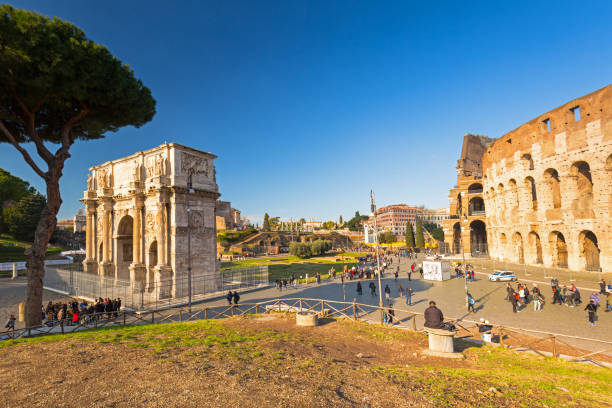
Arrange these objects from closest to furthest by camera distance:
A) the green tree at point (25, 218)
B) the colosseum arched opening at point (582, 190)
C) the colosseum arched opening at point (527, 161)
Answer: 1. the colosseum arched opening at point (582, 190)
2. the colosseum arched opening at point (527, 161)
3. the green tree at point (25, 218)

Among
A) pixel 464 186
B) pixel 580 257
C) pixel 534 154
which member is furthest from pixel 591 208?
pixel 464 186

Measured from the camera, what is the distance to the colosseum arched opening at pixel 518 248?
36344 millimetres

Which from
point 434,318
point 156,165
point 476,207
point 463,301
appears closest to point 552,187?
point 463,301

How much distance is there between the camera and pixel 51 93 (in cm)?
1320

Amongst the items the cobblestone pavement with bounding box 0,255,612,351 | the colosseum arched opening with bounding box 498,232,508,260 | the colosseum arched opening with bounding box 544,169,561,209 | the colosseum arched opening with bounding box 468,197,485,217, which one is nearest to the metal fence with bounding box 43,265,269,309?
the cobblestone pavement with bounding box 0,255,612,351

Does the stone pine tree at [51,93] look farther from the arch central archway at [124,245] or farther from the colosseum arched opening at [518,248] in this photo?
the colosseum arched opening at [518,248]

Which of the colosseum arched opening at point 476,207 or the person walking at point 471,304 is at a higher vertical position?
the colosseum arched opening at point 476,207

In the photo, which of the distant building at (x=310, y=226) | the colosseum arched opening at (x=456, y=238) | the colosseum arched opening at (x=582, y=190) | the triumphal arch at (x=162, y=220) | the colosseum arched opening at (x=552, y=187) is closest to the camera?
the triumphal arch at (x=162, y=220)

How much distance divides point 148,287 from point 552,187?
1580 inches

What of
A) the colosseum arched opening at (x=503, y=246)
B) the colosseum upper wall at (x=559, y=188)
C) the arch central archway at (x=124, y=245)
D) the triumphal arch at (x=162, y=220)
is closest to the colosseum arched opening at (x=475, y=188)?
the colosseum upper wall at (x=559, y=188)

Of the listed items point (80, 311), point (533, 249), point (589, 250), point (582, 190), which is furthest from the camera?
point (533, 249)

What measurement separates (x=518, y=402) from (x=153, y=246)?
81.0 ft

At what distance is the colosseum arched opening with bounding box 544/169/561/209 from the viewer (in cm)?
3136

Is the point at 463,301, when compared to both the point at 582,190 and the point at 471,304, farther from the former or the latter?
the point at 582,190
